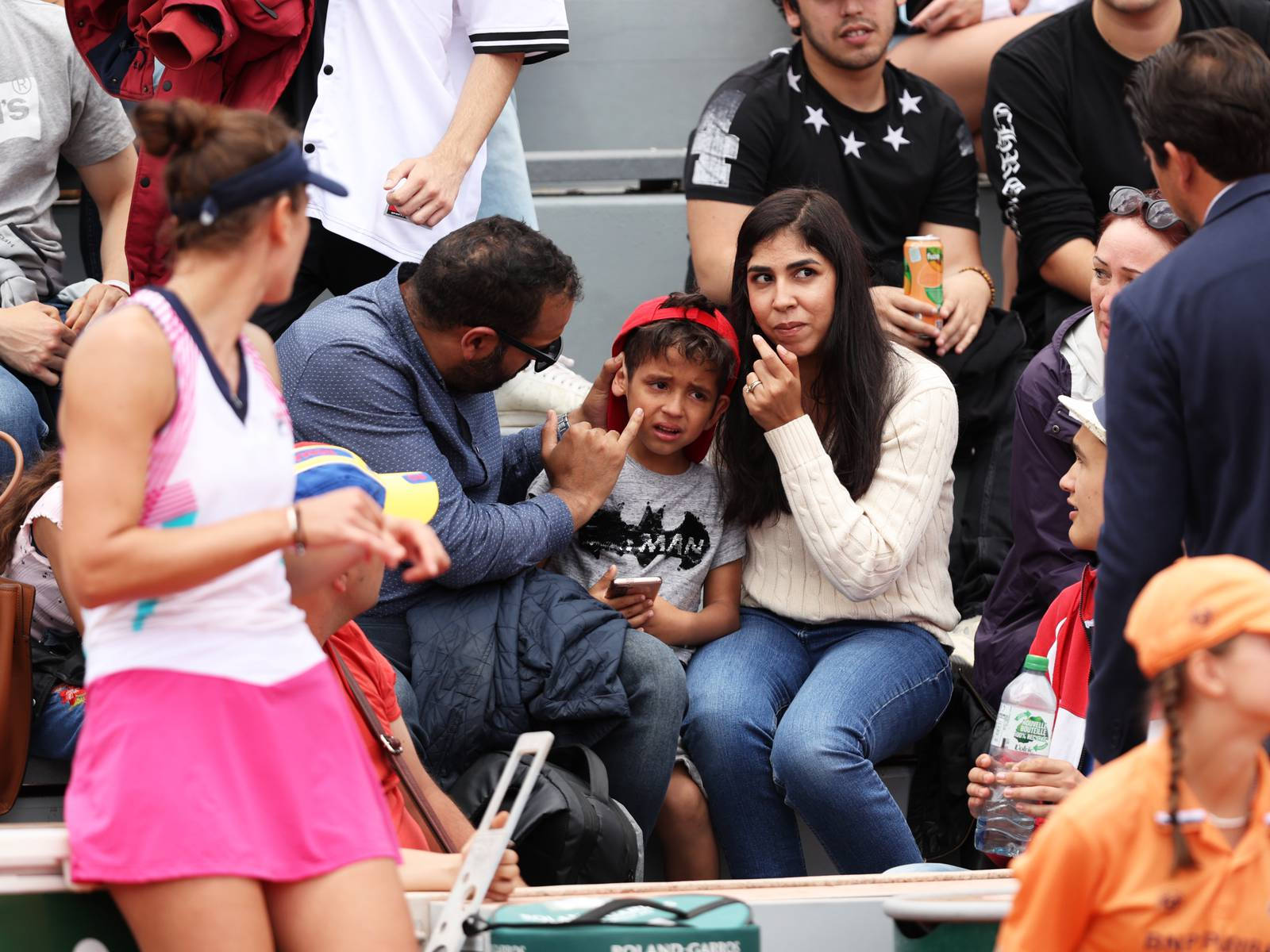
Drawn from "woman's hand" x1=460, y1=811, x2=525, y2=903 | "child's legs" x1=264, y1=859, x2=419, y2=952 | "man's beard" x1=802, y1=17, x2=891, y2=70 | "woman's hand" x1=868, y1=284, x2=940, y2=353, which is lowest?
"woman's hand" x1=460, y1=811, x2=525, y2=903

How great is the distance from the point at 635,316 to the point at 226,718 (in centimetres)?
192

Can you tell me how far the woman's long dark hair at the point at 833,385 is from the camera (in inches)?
136

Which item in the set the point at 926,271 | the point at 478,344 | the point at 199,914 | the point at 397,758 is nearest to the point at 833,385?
the point at 926,271

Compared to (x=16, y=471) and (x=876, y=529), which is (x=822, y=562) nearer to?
(x=876, y=529)

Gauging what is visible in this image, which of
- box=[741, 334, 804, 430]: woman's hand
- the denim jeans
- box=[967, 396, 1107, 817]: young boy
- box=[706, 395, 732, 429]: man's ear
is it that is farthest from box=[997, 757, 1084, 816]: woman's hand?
box=[706, 395, 732, 429]: man's ear

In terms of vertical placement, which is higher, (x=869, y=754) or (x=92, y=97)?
(x=92, y=97)

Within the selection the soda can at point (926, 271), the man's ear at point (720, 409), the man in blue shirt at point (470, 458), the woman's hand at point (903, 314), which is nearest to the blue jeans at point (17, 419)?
the man in blue shirt at point (470, 458)

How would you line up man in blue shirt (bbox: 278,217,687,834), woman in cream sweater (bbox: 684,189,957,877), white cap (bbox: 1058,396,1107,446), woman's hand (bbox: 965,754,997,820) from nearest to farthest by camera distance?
woman's hand (bbox: 965,754,997,820)
white cap (bbox: 1058,396,1107,446)
man in blue shirt (bbox: 278,217,687,834)
woman in cream sweater (bbox: 684,189,957,877)

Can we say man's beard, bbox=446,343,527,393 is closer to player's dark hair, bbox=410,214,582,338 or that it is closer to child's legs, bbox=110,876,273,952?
player's dark hair, bbox=410,214,582,338

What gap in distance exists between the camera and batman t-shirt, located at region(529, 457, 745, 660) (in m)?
3.49

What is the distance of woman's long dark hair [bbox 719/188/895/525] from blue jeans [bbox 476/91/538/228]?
0.81 metres

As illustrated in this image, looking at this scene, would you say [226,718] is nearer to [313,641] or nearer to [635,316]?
[313,641]

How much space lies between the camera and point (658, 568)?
138 inches

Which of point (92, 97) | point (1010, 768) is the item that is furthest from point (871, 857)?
point (92, 97)
